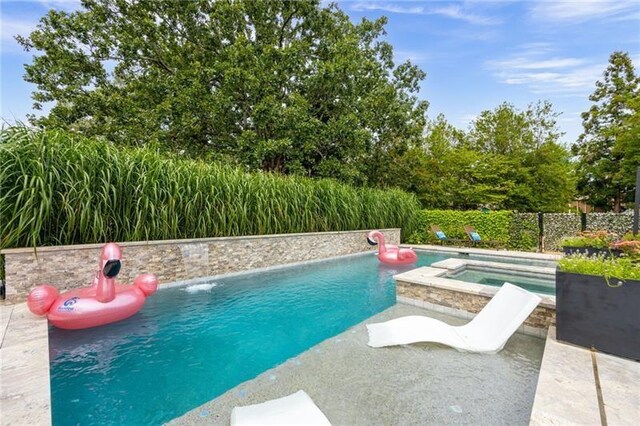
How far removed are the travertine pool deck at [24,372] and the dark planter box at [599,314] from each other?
4.25 meters

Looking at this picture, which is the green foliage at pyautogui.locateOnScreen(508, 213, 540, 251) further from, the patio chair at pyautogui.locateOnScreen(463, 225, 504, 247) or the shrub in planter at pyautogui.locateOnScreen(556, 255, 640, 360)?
the shrub in planter at pyautogui.locateOnScreen(556, 255, 640, 360)

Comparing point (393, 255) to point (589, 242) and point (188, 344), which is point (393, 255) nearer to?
point (589, 242)

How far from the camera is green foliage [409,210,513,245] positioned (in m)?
12.6

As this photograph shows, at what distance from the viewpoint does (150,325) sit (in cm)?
440

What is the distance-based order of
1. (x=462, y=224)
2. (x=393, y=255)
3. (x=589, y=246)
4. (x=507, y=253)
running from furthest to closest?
1. (x=462, y=224)
2. (x=507, y=253)
3. (x=393, y=255)
4. (x=589, y=246)

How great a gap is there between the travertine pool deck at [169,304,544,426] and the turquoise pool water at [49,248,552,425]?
0.40 metres

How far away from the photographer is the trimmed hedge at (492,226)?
482 inches

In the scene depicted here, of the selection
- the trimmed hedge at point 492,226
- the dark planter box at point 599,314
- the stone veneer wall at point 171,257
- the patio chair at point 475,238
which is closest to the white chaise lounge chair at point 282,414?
the dark planter box at point 599,314

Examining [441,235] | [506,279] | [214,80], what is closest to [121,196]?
[506,279]

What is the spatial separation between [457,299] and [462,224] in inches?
391

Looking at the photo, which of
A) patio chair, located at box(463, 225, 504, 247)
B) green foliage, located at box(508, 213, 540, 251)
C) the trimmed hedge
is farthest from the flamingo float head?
green foliage, located at box(508, 213, 540, 251)

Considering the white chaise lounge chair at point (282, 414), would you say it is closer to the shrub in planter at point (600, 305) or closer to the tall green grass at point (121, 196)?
the shrub in planter at point (600, 305)

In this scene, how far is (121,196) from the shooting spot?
5938mm

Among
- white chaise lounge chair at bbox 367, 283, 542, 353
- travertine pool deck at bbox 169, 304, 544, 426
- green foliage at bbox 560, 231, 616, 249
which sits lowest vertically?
travertine pool deck at bbox 169, 304, 544, 426
